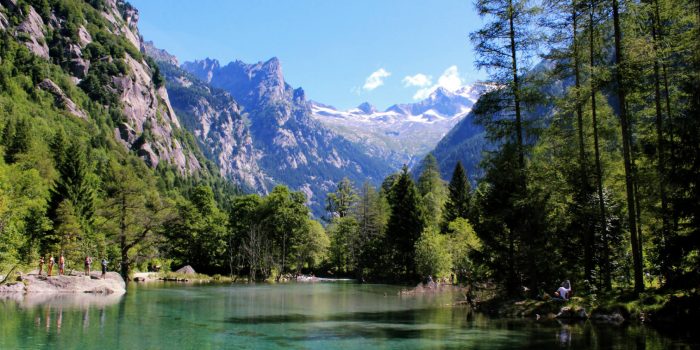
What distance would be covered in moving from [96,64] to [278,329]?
570ft

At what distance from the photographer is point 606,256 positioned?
2581cm

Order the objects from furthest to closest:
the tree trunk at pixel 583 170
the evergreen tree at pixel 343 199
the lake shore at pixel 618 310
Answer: the evergreen tree at pixel 343 199 < the tree trunk at pixel 583 170 < the lake shore at pixel 618 310

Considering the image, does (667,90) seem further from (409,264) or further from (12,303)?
(409,264)

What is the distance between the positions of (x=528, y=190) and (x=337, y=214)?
286 feet

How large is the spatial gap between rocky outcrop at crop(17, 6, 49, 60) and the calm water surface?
140904 millimetres

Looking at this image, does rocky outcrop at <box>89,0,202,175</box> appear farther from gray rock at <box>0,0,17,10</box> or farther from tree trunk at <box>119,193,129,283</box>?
tree trunk at <box>119,193,129,283</box>

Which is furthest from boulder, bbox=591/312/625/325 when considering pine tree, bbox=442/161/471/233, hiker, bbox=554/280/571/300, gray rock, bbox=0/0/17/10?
gray rock, bbox=0/0/17/10

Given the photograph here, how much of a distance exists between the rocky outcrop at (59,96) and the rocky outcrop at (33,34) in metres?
14.0

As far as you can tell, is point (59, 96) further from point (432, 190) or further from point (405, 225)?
point (405, 225)

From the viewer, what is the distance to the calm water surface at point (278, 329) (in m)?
17.1

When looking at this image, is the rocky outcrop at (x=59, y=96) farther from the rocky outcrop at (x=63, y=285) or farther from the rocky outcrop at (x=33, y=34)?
the rocky outcrop at (x=63, y=285)

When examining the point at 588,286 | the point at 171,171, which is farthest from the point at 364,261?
the point at 171,171

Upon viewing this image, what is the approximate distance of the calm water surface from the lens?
56.0 feet

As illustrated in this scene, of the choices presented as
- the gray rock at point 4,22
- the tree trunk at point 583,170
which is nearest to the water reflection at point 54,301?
the tree trunk at point 583,170
